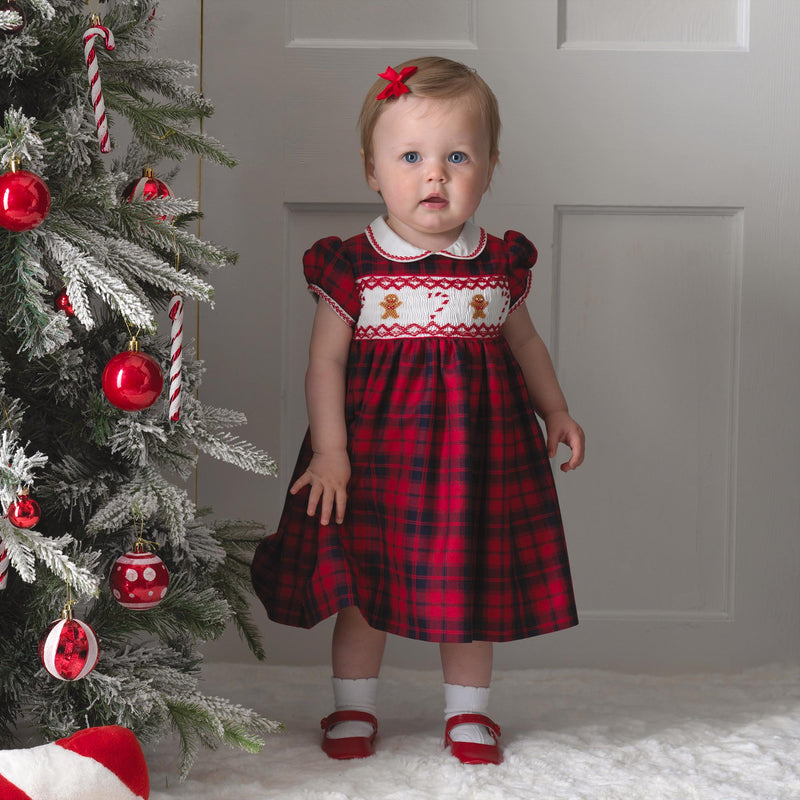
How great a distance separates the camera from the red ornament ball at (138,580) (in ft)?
3.09

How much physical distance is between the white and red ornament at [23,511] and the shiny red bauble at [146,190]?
12.0 inches

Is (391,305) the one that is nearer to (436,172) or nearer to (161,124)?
(436,172)

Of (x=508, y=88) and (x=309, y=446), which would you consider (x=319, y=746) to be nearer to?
(x=309, y=446)

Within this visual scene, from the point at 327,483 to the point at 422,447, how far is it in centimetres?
12

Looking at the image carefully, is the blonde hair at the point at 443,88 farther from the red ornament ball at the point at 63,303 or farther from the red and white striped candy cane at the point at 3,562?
the red and white striped candy cane at the point at 3,562

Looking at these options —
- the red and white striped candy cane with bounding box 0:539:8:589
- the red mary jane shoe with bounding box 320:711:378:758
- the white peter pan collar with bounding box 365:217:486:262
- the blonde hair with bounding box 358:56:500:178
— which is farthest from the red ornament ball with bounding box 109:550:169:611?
the blonde hair with bounding box 358:56:500:178

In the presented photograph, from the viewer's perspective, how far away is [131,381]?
88 centimetres

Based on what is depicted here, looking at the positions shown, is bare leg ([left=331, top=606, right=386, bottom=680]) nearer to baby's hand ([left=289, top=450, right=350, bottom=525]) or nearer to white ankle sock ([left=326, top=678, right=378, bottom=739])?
white ankle sock ([left=326, top=678, right=378, bottom=739])

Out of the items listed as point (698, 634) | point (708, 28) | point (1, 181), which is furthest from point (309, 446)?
point (708, 28)

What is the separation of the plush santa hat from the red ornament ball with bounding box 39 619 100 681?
63 millimetres

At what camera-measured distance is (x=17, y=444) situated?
94 cm

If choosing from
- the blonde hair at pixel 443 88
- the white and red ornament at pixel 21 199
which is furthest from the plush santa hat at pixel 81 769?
the blonde hair at pixel 443 88

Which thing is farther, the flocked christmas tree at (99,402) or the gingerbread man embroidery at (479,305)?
the gingerbread man embroidery at (479,305)

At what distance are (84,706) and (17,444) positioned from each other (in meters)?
0.28
